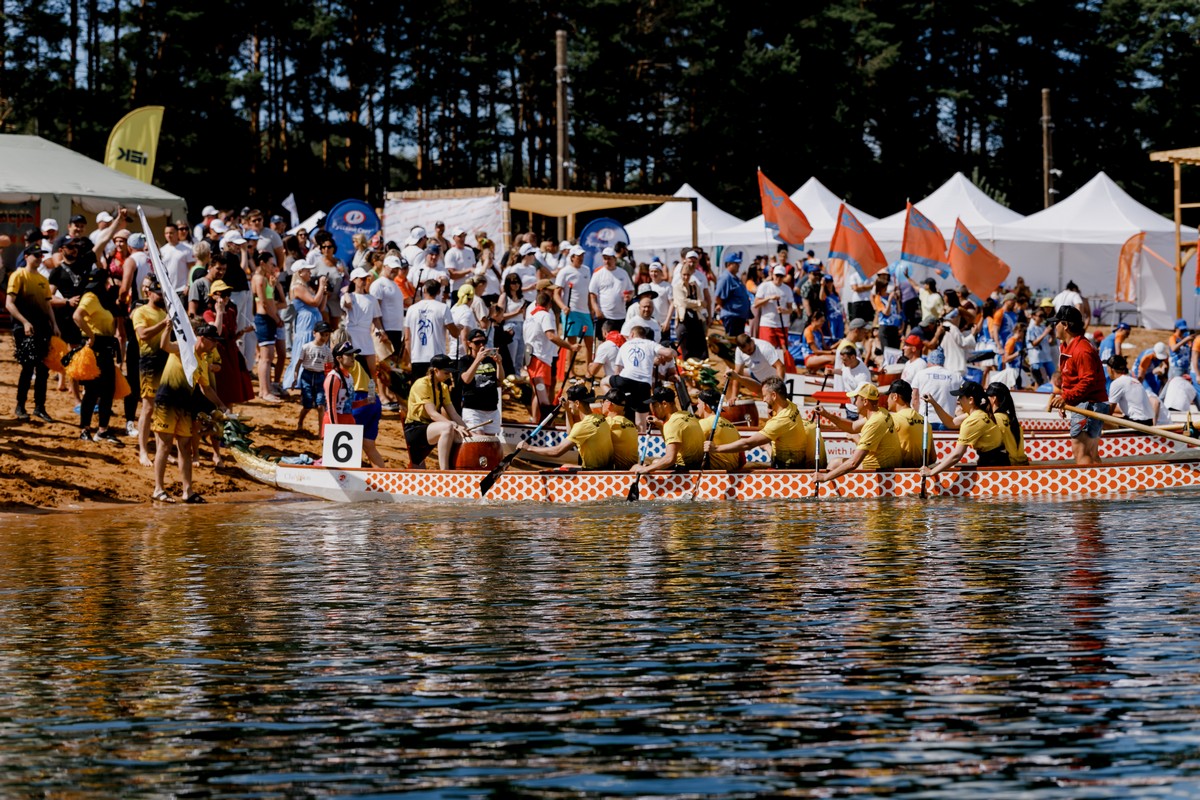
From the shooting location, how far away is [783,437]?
19656mm

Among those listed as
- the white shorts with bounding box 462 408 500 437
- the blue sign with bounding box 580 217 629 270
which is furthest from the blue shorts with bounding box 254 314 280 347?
the blue sign with bounding box 580 217 629 270

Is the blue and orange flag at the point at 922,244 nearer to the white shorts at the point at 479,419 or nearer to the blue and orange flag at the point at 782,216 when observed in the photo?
the blue and orange flag at the point at 782,216

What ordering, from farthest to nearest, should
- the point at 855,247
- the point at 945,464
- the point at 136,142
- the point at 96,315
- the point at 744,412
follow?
the point at 136,142
the point at 855,247
the point at 744,412
the point at 96,315
the point at 945,464

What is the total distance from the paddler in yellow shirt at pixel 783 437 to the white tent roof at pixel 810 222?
21203mm

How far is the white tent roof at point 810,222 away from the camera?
138 feet

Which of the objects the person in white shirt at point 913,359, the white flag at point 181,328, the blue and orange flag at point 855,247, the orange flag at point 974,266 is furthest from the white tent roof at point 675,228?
the white flag at point 181,328

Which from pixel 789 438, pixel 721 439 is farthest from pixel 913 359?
pixel 721 439

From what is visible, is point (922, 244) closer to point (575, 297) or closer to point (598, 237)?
point (598, 237)

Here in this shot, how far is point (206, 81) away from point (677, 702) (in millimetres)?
45705

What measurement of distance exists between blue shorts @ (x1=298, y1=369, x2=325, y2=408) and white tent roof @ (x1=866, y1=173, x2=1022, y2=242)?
890 inches

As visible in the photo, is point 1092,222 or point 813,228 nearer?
point 813,228

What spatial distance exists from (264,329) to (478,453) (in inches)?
177

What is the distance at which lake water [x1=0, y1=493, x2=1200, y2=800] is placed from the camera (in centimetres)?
781

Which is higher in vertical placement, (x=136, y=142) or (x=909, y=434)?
(x=136, y=142)
